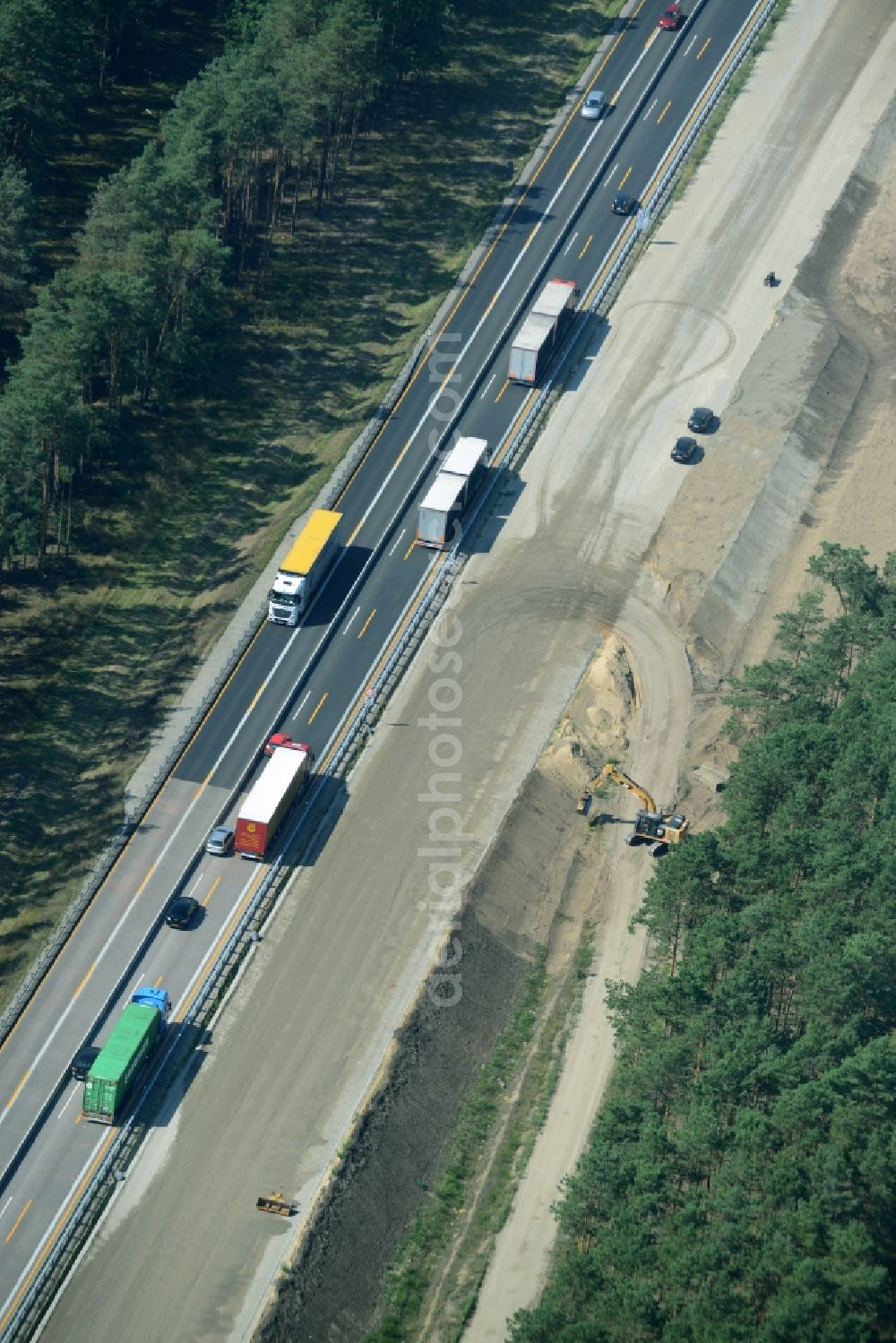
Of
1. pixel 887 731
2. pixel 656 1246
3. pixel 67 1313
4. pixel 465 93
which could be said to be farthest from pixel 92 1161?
pixel 465 93

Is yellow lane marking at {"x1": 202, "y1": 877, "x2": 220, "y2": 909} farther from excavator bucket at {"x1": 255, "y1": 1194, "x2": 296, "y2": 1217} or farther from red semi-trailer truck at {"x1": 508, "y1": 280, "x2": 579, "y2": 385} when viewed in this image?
red semi-trailer truck at {"x1": 508, "y1": 280, "x2": 579, "y2": 385}

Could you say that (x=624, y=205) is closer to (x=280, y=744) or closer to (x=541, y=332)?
(x=541, y=332)

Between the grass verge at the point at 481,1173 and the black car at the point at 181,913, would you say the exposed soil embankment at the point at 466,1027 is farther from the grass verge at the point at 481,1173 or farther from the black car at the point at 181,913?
the black car at the point at 181,913

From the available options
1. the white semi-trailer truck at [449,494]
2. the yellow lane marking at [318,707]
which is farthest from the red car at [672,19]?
the yellow lane marking at [318,707]

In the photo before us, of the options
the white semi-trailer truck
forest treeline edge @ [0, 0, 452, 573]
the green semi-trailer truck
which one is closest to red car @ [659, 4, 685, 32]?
forest treeline edge @ [0, 0, 452, 573]

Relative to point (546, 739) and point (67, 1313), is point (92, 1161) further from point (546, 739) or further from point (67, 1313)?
point (546, 739)

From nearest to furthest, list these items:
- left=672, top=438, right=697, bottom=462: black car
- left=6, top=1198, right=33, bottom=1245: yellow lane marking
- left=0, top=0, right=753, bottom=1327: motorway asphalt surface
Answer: left=6, top=1198, right=33, bottom=1245: yellow lane marking, left=0, top=0, right=753, bottom=1327: motorway asphalt surface, left=672, top=438, right=697, bottom=462: black car

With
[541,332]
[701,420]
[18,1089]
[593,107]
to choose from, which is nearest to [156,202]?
[541,332]
